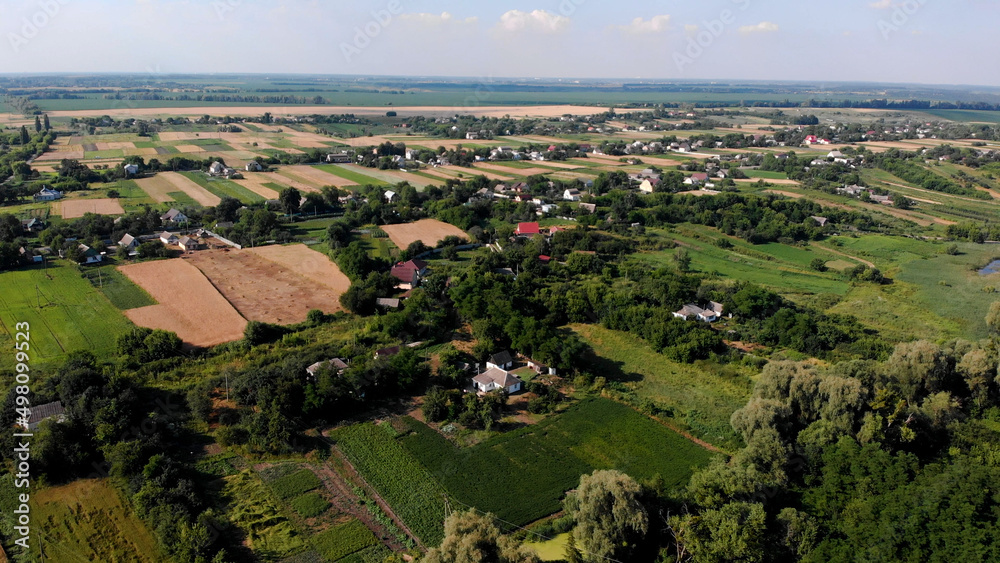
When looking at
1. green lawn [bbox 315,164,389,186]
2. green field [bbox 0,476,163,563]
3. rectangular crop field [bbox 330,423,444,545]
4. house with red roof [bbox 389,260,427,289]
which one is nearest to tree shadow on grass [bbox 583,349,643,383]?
rectangular crop field [bbox 330,423,444,545]

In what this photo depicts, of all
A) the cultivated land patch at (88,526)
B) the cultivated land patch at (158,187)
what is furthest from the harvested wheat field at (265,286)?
the cultivated land patch at (158,187)

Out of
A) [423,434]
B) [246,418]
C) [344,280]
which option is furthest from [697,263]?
[246,418]

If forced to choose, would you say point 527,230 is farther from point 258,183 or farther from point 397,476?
point 258,183

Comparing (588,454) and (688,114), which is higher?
(688,114)

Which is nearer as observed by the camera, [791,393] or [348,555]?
[348,555]

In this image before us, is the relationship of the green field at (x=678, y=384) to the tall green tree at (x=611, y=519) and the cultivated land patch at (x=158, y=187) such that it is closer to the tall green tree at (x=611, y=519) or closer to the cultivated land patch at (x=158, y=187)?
the tall green tree at (x=611, y=519)

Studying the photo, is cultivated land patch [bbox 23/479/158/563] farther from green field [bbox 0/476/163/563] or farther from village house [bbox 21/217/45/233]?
village house [bbox 21/217/45/233]

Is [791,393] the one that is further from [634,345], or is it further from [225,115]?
[225,115]
